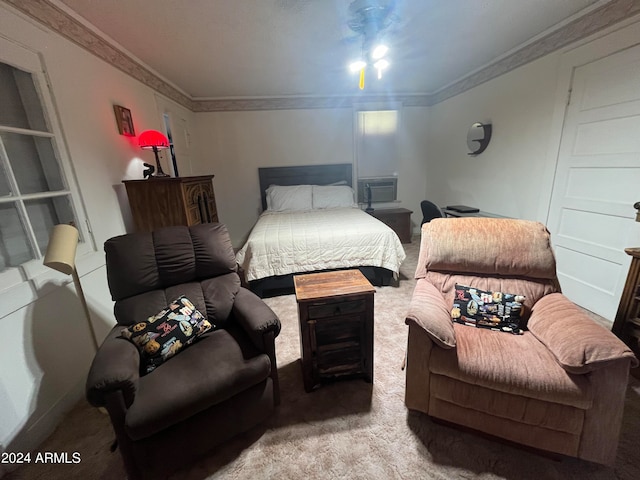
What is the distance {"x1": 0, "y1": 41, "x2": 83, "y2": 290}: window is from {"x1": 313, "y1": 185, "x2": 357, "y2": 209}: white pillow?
9.18 ft

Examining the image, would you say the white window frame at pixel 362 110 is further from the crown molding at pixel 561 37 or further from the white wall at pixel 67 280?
the white wall at pixel 67 280

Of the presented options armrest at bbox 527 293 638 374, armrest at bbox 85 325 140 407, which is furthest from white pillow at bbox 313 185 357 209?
armrest at bbox 85 325 140 407

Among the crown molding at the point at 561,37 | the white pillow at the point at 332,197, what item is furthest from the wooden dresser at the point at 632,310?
the white pillow at the point at 332,197

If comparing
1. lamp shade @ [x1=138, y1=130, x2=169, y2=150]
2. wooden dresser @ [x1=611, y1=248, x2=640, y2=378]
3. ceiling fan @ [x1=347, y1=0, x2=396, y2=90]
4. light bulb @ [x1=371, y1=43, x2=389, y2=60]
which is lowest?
wooden dresser @ [x1=611, y1=248, x2=640, y2=378]

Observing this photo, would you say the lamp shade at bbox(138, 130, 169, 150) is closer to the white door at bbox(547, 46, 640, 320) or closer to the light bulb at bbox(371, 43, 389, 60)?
the light bulb at bbox(371, 43, 389, 60)

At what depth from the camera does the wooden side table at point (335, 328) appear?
1483mm

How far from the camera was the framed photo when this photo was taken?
2219 millimetres

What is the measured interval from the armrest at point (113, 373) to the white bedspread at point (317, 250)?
54.5 inches

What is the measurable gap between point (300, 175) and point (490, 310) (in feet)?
11.5

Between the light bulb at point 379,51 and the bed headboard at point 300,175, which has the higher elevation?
the light bulb at point 379,51

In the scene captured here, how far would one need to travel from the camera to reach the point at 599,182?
83.8 inches

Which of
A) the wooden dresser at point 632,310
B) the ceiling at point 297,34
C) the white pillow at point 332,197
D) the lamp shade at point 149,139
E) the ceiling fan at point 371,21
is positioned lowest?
the wooden dresser at point 632,310

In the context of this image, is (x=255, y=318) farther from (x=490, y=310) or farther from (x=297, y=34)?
(x=297, y=34)

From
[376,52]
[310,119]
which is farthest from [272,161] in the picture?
[376,52]
